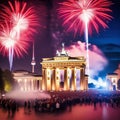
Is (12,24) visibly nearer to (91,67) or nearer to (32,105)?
(32,105)

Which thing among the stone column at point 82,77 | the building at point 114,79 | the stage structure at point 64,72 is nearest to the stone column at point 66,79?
the stage structure at point 64,72

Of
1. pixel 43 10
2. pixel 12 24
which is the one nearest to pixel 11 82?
pixel 12 24

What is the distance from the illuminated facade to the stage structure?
4.74m

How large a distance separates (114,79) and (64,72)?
39.1 feet

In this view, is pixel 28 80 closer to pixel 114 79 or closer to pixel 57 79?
pixel 57 79

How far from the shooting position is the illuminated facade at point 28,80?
270 feet

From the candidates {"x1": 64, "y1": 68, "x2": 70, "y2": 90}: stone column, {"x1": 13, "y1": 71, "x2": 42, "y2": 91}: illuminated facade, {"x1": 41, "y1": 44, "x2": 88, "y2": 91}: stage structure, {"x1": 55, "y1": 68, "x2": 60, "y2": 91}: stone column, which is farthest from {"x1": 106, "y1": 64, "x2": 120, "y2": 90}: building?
{"x1": 13, "y1": 71, "x2": 42, "y2": 91}: illuminated facade

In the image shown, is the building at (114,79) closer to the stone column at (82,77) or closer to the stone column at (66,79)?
the stone column at (82,77)

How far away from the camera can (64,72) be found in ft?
259

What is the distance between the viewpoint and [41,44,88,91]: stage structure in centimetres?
7644

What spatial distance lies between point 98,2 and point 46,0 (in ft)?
36.1

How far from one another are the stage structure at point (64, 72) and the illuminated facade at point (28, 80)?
4.74m

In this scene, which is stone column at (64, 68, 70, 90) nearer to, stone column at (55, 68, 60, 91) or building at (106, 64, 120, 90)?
stone column at (55, 68, 60, 91)

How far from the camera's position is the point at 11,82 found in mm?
50281
